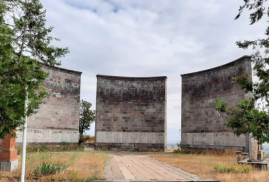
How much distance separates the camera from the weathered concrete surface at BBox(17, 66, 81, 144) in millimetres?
22641

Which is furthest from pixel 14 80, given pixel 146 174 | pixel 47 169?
pixel 146 174

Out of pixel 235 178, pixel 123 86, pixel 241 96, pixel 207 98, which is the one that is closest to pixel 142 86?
pixel 123 86

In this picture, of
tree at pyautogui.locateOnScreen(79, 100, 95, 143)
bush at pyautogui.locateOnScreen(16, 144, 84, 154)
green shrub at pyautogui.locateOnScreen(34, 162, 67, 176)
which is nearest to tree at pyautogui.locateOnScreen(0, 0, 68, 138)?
green shrub at pyautogui.locateOnScreen(34, 162, 67, 176)

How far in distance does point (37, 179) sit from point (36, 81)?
134 inches

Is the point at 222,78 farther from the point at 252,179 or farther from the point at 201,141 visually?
the point at 252,179

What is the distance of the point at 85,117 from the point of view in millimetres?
31766

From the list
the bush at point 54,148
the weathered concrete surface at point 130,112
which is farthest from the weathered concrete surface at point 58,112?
the weathered concrete surface at point 130,112

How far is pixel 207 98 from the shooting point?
945 inches

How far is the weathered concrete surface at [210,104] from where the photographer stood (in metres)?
20.7

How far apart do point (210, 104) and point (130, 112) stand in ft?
27.5

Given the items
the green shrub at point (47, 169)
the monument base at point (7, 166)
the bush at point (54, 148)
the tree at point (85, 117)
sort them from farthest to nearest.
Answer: the tree at point (85, 117) → the bush at point (54, 148) → the monument base at point (7, 166) → the green shrub at point (47, 169)

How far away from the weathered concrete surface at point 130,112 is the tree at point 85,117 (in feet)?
16.2

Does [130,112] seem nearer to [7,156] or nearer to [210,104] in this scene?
[210,104]

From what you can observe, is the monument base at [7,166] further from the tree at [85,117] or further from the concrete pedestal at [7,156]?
the tree at [85,117]
